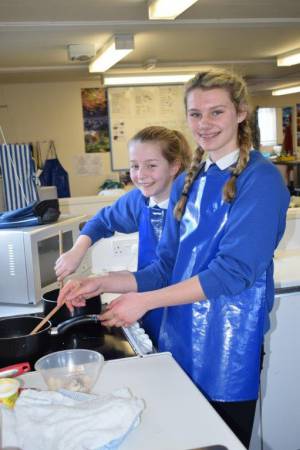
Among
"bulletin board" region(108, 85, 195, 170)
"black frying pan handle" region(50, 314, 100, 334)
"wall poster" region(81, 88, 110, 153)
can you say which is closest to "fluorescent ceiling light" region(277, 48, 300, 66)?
"bulletin board" region(108, 85, 195, 170)

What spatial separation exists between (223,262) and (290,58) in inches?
174

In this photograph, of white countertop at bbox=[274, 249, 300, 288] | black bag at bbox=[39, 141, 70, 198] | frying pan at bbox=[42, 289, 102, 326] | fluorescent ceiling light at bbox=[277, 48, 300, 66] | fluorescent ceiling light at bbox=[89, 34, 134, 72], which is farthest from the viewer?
black bag at bbox=[39, 141, 70, 198]

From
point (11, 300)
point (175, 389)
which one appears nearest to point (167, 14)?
point (11, 300)

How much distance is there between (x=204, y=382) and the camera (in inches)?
51.6

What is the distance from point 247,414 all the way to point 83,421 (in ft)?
2.02

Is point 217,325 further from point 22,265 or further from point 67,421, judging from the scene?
point 22,265

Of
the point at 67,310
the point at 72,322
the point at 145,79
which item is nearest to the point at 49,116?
the point at 145,79

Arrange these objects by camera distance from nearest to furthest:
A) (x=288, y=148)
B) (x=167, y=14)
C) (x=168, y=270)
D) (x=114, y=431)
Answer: (x=114, y=431), (x=168, y=270), (x=167, y=14), (x=288, y=148)

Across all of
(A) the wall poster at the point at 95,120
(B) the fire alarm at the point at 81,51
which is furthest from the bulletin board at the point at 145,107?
(B) the fire alarm at the point at 81,51

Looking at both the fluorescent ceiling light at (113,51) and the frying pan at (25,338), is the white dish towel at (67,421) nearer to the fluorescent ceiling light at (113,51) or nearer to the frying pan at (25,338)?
the frying pan at (25,338)

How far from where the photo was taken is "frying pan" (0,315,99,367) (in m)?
1.27

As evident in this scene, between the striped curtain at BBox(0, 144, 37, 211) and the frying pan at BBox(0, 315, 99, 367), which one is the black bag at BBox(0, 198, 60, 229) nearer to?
the frying pan at BBox(0, 315, 99, 367)

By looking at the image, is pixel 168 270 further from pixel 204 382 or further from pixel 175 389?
pixel 175 389

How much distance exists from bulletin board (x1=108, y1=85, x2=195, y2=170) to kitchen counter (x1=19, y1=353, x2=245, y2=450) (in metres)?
4.77
